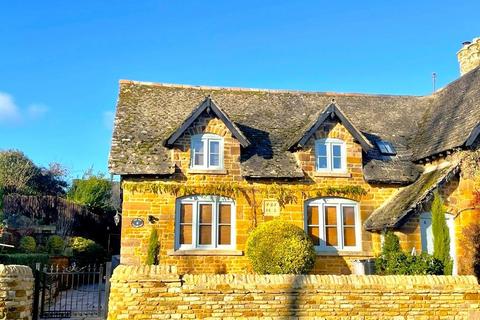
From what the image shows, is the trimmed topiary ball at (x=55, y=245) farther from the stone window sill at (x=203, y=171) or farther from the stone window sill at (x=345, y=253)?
the stone window sill at (x=345, y=253)

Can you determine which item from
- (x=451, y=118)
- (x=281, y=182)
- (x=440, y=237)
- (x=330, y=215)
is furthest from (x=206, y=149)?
(x=451, y=118)

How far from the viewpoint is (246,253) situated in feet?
60.1

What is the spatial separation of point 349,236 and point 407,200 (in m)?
2.83

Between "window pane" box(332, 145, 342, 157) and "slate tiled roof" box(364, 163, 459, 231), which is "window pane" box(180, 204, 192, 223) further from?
"slate tiled roof" box(364, 163, 459, 231)

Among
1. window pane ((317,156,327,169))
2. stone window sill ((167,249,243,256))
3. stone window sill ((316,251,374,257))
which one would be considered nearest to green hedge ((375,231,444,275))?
stone window sill ((316,251,374,257))

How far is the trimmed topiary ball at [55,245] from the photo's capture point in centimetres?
2570

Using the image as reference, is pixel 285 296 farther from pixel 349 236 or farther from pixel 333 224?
pixel 349 236

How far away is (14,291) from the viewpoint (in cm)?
1093

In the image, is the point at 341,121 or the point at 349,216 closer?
the point at 349,216

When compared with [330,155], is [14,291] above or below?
below

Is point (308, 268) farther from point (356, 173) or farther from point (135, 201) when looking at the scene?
point (135, 201)

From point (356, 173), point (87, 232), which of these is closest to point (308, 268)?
point (356, 173)

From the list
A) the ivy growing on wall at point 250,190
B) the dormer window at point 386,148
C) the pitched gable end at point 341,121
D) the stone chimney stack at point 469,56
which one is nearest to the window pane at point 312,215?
the ivy growing on wall at point 250,190

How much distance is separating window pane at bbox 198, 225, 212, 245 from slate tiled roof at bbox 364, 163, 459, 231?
6.13m
